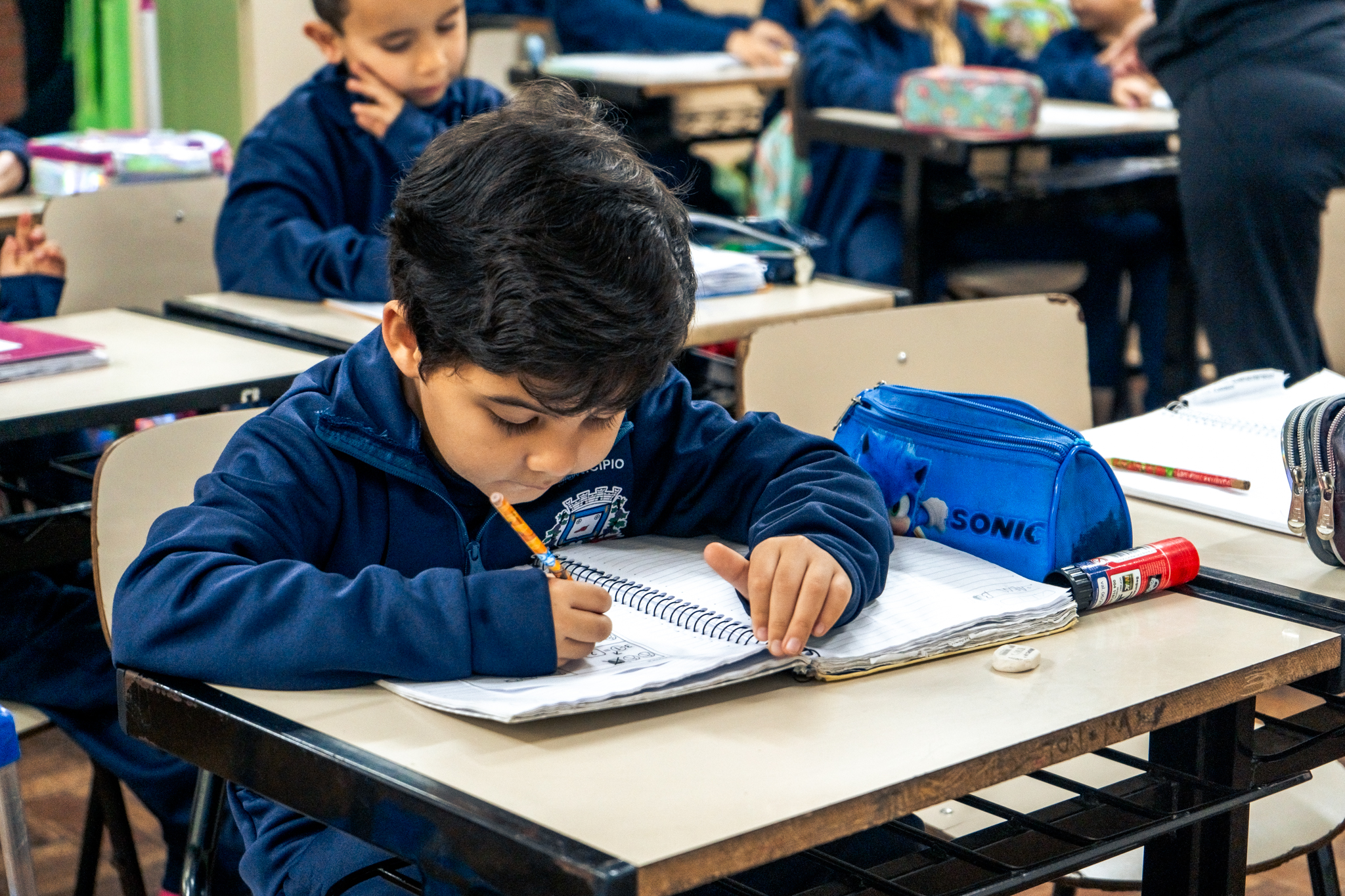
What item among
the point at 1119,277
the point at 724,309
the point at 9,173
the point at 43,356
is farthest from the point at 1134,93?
the point at 43,356

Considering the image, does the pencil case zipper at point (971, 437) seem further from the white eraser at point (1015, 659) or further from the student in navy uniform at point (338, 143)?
the student in navy uniform at point (338, 143)

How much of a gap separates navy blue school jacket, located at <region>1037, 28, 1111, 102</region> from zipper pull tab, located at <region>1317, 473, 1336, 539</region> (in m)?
3.56

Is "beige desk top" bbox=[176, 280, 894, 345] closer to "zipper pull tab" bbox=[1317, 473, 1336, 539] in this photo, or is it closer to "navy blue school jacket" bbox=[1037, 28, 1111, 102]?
"zipper pull tab" bbox=[1317, 473, 1336, 539]

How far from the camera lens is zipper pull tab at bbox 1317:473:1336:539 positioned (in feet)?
3.65

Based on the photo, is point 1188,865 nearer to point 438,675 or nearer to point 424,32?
point 438,675

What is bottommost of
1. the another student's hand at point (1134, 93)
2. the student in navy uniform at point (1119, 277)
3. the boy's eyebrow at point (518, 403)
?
the student in navy uniform at point (1119, 277)

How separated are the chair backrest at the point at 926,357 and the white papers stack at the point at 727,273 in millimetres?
513

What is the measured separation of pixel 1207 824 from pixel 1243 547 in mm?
258

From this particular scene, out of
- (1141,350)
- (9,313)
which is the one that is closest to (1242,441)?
(9,313)

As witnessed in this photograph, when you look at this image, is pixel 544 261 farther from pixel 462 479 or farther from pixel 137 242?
pixel 137 242

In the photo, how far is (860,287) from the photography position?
2.36 meters

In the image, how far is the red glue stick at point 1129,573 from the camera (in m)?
1.03

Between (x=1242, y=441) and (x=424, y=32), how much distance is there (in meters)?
1.43

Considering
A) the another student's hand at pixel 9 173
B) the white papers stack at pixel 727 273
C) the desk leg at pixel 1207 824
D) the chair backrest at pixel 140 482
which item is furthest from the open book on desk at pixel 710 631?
the another student's hand at pixel 9 173
